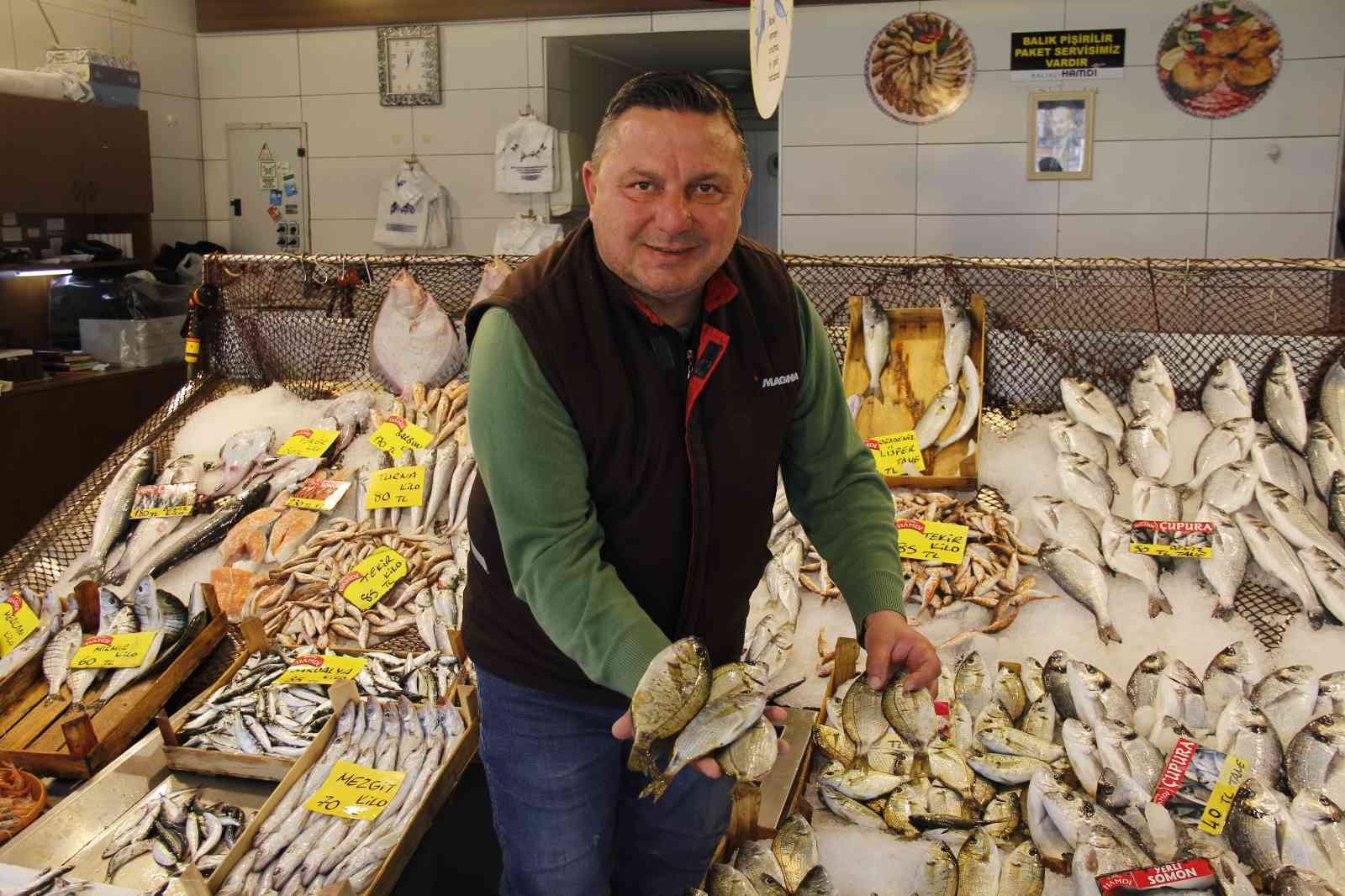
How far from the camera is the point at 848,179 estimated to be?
6039 mm

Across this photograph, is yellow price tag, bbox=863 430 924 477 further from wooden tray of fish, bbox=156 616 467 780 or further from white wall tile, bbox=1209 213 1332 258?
white wall tile, bbox=1209 213 1332 258

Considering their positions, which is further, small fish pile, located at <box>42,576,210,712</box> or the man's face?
small fish pile, located at <box>42,576,210,712</box>

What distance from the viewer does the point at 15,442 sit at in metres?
4.86

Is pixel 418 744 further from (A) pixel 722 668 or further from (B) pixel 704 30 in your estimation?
(B) pixel 704 30

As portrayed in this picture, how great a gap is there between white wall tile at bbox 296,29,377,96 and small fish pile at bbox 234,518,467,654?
4657 mm

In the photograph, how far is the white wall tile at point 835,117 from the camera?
19.4 ft

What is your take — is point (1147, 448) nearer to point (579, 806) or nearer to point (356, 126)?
point (579, 806)

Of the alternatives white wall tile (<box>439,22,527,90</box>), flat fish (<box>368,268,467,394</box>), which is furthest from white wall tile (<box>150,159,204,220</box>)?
flat fish (<box>368,268,467,394</box>)

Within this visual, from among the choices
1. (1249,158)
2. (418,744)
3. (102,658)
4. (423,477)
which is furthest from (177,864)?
(1249,158)

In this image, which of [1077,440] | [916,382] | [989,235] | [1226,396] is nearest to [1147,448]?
[1077,440]

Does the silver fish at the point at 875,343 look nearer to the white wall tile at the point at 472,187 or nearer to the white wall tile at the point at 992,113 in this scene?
the white wall tile at the point at 992,113

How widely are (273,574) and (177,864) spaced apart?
0.97 meters

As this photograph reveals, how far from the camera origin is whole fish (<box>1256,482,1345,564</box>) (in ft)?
8.16

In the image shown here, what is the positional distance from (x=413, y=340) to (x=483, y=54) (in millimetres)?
3748
